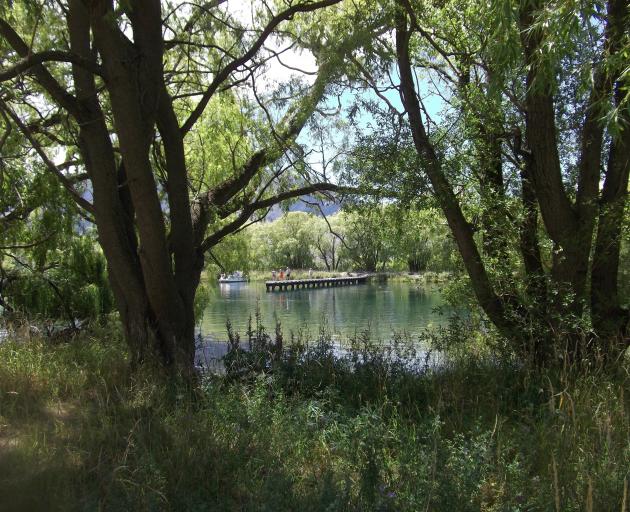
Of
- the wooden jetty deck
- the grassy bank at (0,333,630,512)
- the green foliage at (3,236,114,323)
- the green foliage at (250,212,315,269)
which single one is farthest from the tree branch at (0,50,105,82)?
the green foliage at (250,212,315,269)

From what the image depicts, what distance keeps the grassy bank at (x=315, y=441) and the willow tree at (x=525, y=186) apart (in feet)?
4.01

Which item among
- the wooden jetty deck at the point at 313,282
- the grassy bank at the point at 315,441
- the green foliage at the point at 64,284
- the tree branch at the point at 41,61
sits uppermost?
the tree branch at the point at 41,61

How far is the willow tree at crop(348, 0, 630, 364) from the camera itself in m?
5.55

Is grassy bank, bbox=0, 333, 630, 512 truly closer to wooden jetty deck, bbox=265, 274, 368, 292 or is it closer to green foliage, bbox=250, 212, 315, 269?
wooden jetty deck, bbox=265, 274, 368, 292

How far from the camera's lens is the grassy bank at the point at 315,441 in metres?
2.69

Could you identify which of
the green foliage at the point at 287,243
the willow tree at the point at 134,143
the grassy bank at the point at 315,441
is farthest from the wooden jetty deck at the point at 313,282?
the grassy bank at the point at 315,441

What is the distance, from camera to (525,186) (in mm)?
6488

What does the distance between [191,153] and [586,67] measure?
9.44 meters

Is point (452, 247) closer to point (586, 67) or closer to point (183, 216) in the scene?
point (183, 216)

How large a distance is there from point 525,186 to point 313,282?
49.9 m

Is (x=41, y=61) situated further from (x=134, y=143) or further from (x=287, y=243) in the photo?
(x=287, y=243)

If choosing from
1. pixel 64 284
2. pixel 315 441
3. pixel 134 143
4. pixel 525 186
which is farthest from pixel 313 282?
pixel 315 441

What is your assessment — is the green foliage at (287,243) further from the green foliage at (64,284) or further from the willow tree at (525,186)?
the willow tree at (525,186)

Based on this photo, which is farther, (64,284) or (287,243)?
(287,243)
